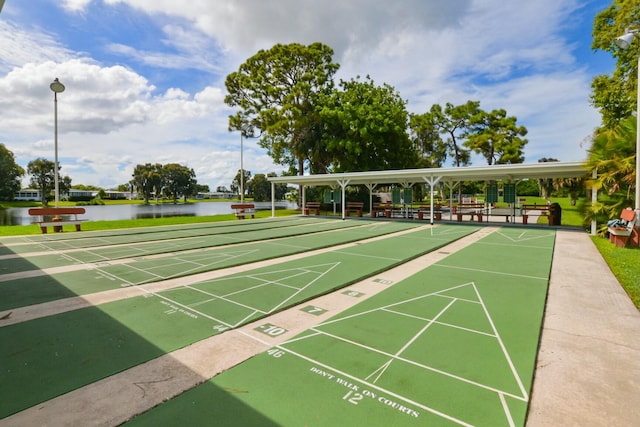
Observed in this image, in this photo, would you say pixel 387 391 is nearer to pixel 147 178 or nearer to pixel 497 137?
pixel 497 137

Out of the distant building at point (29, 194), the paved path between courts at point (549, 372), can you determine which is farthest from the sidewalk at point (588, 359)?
the distant building at point (29, 194)

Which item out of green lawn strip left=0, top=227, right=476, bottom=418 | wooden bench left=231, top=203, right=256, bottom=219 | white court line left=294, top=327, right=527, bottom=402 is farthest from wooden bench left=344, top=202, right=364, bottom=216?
white court line left=294, top=327, right=527, bottom=402

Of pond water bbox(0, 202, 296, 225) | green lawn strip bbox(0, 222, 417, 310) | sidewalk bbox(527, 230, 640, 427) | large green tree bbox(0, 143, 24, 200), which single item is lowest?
sidewalk bbox(527, 230, 640, 427)

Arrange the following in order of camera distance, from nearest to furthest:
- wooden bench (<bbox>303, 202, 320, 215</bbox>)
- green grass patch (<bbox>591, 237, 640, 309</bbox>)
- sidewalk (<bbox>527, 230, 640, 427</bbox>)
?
sidewalk (<bbox>527, 230, 640, 427</bbox>) → green grass patch (<bbox>591, 237, 640, 309</bbox>) → wooden bench (<bbox>303, 202, 320, 215</bbox>)

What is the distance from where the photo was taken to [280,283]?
5.67m

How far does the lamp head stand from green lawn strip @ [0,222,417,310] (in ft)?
34.7

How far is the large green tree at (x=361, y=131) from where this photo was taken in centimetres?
2550

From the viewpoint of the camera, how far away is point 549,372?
285 centimetres

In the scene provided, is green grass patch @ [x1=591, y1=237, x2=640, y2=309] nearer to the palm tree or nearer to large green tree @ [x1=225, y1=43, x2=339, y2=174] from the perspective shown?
the palm tree

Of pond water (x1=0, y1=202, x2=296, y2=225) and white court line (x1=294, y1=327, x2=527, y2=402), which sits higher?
pond water (x1=0, y1=202, x2=296, y2=225)

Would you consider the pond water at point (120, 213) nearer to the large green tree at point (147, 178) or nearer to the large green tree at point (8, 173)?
the large green tree at point (8, 173)

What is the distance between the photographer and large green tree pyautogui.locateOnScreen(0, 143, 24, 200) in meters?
48.1

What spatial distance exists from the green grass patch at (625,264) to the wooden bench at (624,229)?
0.22 meters

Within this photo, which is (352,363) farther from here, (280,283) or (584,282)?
(584,282)
